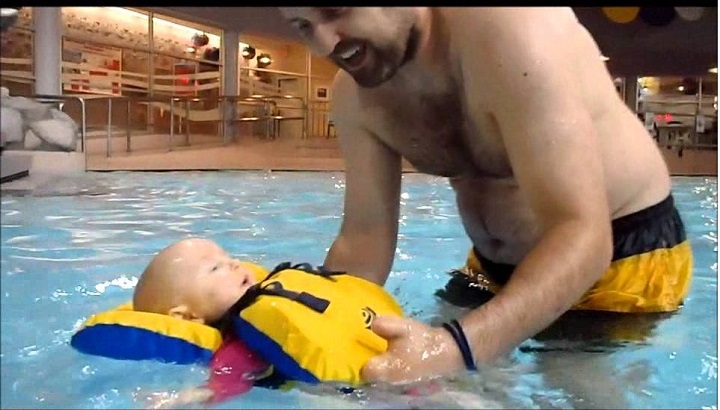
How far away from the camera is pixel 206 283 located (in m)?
1.25

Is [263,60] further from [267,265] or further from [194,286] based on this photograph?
[194,286]

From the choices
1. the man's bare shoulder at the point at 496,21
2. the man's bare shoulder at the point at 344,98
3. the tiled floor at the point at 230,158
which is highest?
the man's bare shoulder at the point at 496,21

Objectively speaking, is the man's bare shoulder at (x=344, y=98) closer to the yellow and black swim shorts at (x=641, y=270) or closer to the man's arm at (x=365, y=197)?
the man's arm at (x=365, y=197)

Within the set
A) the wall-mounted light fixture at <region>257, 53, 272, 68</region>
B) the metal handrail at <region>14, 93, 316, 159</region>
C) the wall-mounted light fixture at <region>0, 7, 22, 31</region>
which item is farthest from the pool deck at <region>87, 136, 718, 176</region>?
the wall-mounted light fixture at <region>0, 7, 22, 31</region>

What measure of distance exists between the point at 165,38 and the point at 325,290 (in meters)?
7.56

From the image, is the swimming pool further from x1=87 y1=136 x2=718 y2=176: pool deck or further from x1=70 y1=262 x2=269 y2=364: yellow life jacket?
x1=87 y1=136 x2=718 y2=176: pool deck

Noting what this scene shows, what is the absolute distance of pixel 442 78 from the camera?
1.31 metres

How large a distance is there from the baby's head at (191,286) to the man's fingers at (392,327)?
0.28 m

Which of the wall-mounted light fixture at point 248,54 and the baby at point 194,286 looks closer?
the baby at point 194,286

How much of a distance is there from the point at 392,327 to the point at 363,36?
1.11 ft

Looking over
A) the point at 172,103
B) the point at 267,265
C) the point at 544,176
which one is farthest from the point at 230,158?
the point at 544,176

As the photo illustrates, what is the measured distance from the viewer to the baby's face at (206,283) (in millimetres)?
1243

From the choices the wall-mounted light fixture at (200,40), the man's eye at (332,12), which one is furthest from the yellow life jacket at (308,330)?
the wall-mounted light fixture at (200,40)

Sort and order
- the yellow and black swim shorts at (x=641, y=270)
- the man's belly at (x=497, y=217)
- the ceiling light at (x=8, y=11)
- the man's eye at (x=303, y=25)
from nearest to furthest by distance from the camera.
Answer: the ceiling light at (x=8, y=11) < the man's eye at (x=303, y=25) < the man's belly at (x=497, y=217) < the yellow and black swim shorts at (x=641, y=270)
